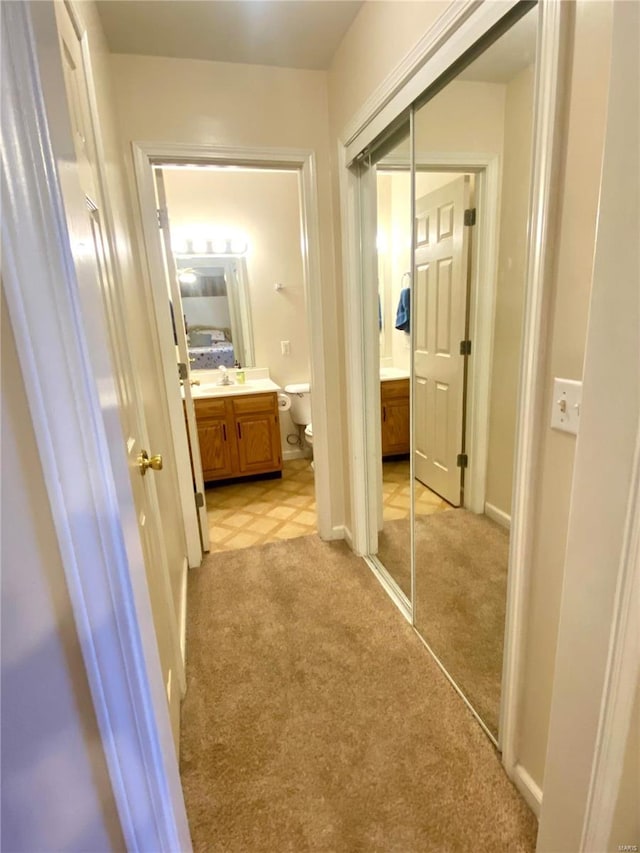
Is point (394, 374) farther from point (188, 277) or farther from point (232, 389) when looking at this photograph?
point (188, 277)

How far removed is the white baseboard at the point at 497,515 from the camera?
63.7 inches

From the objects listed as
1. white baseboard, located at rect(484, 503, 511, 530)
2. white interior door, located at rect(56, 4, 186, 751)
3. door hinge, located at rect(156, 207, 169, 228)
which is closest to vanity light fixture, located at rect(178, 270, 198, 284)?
door hinge, located at rect(156, 207, 169, 228)

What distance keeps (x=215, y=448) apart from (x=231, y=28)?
95.2 inches

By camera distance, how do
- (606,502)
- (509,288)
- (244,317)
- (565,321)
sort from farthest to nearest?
(244,317) → (509,288) → (565,321) → (606,502)

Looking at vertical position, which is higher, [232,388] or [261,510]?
[232,388]

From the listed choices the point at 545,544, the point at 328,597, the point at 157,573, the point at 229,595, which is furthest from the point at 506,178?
the point at 229,595

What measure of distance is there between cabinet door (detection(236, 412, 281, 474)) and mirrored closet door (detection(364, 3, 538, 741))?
1433 mm

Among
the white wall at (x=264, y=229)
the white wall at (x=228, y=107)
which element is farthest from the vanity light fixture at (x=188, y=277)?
the white wall at (x=228, y=107)

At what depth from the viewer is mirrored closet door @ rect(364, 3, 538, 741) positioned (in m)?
1.41

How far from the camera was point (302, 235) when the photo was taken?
7.12ft

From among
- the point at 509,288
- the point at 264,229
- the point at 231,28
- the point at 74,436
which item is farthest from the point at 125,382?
the point at 264,229

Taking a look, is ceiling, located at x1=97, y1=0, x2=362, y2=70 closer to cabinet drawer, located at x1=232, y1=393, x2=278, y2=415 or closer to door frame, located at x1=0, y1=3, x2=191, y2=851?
door frame, located at x1=0, y1=3, x2=191, y2=851

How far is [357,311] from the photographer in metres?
2.07

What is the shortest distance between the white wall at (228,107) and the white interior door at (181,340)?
0.66ft
